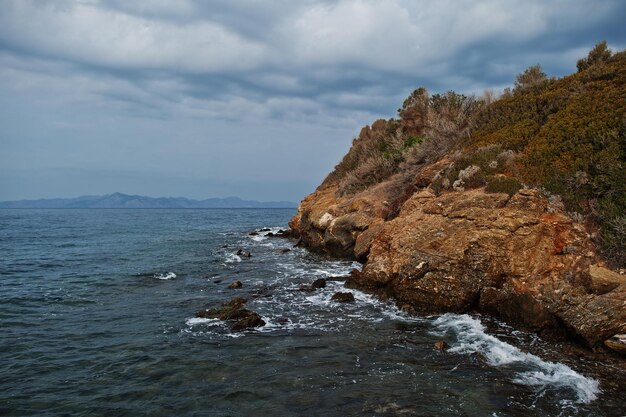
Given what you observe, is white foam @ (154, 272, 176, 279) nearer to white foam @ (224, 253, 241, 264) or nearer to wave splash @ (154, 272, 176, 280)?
wave splash @ (154, 272, 176, 280)

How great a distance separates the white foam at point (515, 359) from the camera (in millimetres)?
10305

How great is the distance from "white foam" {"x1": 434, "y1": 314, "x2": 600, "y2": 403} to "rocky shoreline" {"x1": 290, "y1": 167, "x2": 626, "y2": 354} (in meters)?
1.41

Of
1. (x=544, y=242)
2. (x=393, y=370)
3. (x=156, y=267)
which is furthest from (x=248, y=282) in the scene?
(x=544, y=242)

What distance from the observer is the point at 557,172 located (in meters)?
17.6

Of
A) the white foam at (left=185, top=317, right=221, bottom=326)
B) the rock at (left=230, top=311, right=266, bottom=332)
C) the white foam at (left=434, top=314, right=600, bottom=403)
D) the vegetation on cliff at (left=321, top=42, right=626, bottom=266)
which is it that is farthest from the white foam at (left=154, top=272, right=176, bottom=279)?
the white foam at (left=434, top=314, right=600, bottom=403)

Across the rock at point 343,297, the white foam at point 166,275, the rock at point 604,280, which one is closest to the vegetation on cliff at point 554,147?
the rock at point 604,280

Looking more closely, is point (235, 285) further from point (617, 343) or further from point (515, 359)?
point (617, 343)

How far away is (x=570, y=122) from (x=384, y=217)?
38.4 ft

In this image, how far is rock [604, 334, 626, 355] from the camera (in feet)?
37.5

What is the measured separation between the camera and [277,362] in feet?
40.2

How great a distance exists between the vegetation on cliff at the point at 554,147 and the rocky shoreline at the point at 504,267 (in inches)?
33.4

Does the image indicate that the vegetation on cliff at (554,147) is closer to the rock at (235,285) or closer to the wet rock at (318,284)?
the wet rock at (318,284)

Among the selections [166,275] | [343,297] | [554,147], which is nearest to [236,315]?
[343,297]

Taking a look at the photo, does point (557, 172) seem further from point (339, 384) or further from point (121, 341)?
point (121, 341)
